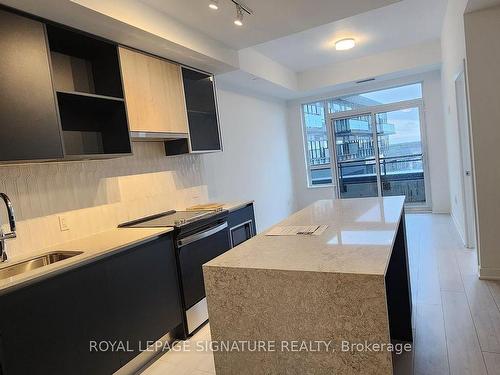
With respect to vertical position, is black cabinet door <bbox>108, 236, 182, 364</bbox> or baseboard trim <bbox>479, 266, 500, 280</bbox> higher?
black cabinet door <bbox>108, 236, 182, 364</bbox>

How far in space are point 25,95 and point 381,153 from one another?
6090 mm

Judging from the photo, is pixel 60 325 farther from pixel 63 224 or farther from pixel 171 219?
pixel 171 219

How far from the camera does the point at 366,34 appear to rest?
15.1 feet

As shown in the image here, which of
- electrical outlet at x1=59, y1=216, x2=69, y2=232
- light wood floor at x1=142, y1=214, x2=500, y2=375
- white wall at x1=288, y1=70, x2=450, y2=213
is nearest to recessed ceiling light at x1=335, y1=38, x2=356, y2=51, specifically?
white wall at x1=288, y1=70, x2=450, y2=213

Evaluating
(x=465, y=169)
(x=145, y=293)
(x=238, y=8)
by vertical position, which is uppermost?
(x=238, y=8)

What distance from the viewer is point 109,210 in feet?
9.10

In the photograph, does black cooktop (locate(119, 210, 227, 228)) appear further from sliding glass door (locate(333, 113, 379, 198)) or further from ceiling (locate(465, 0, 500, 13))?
sliding glass door (locate(333, 113, 379, 198))

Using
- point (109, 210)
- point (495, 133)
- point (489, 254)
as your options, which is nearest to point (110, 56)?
point (109, 210)

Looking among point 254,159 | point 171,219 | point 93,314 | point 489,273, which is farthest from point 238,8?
point 489,273

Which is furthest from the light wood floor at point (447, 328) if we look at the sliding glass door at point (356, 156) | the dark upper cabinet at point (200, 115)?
the sliding glass door at point (356, 156)

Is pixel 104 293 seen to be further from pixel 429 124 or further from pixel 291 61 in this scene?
pixel 429 124

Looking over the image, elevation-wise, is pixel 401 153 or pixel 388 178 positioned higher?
pixel 401 153

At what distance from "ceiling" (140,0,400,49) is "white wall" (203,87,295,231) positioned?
5.16 feet

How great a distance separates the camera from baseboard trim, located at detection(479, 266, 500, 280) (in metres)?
3.02
